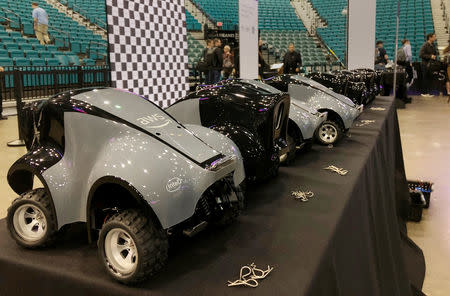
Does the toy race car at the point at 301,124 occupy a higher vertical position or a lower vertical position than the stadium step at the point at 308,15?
lower

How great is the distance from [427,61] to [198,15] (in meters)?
7.94

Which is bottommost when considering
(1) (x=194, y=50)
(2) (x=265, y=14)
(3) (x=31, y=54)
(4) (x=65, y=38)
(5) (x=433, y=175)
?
(5) (x=433, y=175)

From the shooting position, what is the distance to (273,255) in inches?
33.3

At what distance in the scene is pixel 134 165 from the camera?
0.77 metres

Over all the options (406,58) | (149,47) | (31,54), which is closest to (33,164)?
(149,47)

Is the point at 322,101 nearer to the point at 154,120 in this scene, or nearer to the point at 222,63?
the point at 154,120

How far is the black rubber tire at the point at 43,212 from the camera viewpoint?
860mm

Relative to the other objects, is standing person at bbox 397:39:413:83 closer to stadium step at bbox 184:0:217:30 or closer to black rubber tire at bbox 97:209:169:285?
stadium step at bbox 184:0:217:30

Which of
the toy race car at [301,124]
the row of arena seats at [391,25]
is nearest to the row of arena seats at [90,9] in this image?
the row of arena seats at [391,25]

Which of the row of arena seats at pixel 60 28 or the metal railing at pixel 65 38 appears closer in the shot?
the metal railing at pixel 65 38

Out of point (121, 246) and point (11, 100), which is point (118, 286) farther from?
point (11, 100)

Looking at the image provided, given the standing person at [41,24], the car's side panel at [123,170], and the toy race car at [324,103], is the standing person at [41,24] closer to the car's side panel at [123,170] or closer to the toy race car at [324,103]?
the toy race car at [324,103]

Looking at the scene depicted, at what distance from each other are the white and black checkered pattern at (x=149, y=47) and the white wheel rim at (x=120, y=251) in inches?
61.5

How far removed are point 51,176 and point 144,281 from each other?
0.98ft
